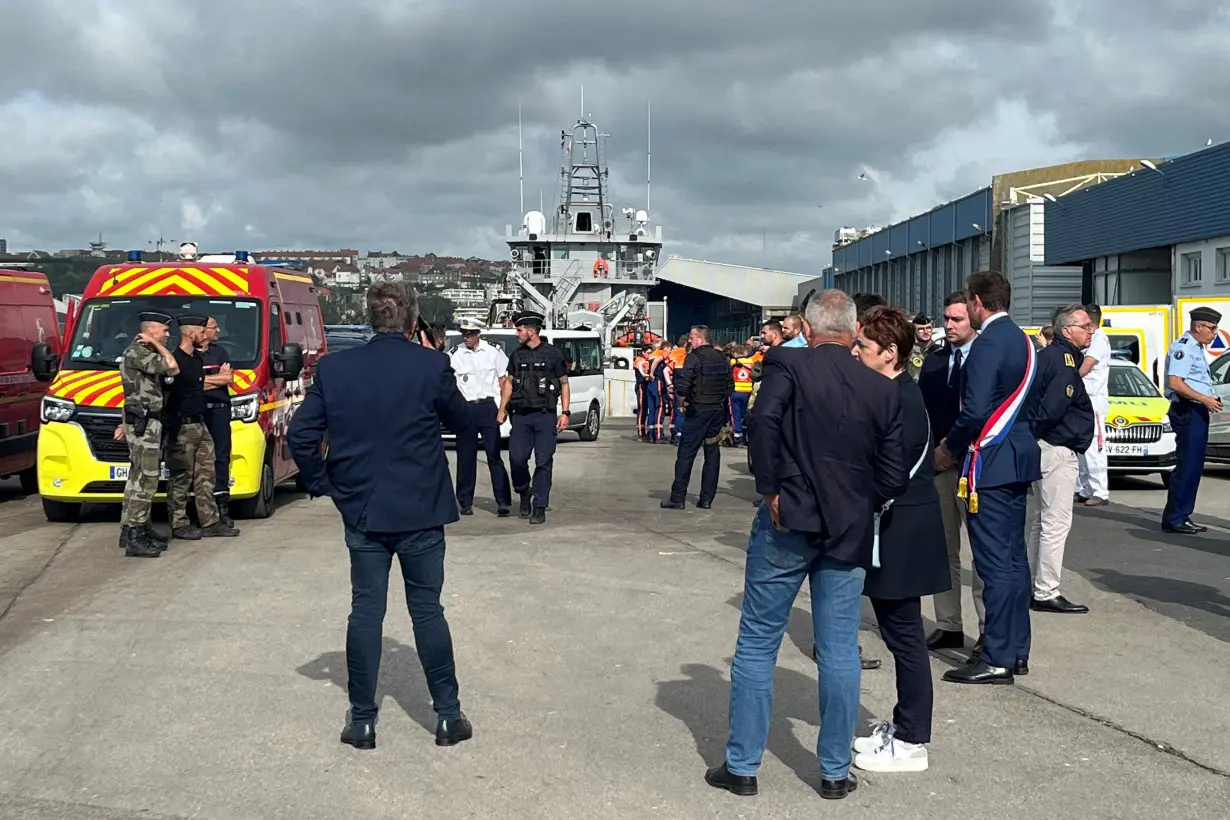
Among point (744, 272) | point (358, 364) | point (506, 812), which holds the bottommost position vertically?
point (506, 812)

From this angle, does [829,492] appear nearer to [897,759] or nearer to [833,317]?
[833,317]

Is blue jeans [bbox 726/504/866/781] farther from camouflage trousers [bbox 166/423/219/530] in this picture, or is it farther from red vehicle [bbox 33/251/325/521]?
red vehicle [bbox 33/251/325/521]

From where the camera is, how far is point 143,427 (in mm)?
10750

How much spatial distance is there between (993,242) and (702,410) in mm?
28771

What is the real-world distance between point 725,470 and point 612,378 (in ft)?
56.8

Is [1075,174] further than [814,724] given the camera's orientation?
Yes

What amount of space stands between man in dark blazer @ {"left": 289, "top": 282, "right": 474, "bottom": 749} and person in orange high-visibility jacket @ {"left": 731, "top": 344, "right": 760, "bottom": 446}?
15.4 metres

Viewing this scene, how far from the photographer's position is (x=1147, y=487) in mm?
16828

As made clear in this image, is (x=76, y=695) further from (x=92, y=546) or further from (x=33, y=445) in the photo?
(x=33, y=445)

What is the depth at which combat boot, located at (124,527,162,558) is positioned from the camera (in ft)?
34.5

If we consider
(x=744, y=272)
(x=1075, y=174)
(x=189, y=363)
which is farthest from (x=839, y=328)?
(x=744, y=272)

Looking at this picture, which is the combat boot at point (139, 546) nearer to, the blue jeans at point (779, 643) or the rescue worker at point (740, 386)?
the blue jeans at point (779, 643)

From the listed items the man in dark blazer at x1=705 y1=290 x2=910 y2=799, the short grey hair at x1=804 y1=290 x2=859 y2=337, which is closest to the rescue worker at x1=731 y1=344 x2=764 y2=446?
the short grey hair at x1=804 y1=290 x2=859 y2=337

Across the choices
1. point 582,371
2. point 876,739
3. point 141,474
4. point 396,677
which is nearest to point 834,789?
point 876,739
